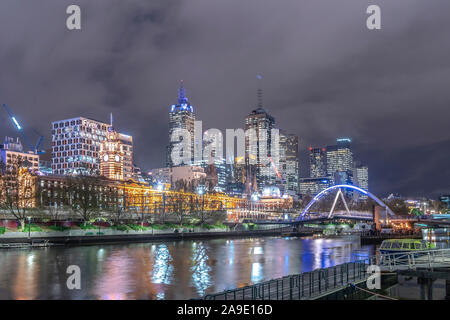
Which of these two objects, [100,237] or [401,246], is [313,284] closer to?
[401,246]

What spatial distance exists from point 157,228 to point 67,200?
24.7m

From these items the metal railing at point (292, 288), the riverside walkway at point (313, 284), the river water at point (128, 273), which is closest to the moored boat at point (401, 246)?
the riverside walkway at point (313, 284)

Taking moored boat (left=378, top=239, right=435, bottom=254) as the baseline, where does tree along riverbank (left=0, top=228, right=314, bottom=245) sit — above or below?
below

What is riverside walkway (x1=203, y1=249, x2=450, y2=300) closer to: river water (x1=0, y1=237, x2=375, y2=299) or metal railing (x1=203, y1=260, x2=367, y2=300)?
metal railing (x1=203, y1=260, x2=367, y2=300)

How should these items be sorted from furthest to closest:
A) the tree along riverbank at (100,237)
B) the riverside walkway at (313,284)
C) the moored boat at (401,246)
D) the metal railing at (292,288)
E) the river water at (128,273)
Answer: the tree along riverbank at (100,237), the moored boat at (401,246), the river water at (128,273), the riverside walkway at (313,284), the metal railing at (292,288)

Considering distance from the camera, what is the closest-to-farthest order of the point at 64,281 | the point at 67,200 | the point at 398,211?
1. the point at 64,281
2. the point at 67,200
3. the point at 398,211

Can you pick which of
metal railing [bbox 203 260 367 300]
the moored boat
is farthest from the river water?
the moored boat

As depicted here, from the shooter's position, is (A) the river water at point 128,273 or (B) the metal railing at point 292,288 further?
(A) the river water at point 128,273

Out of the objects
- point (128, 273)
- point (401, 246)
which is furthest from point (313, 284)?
point (128, 273)

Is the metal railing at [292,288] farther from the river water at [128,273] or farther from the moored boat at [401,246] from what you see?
the moored boat at [401,246]
